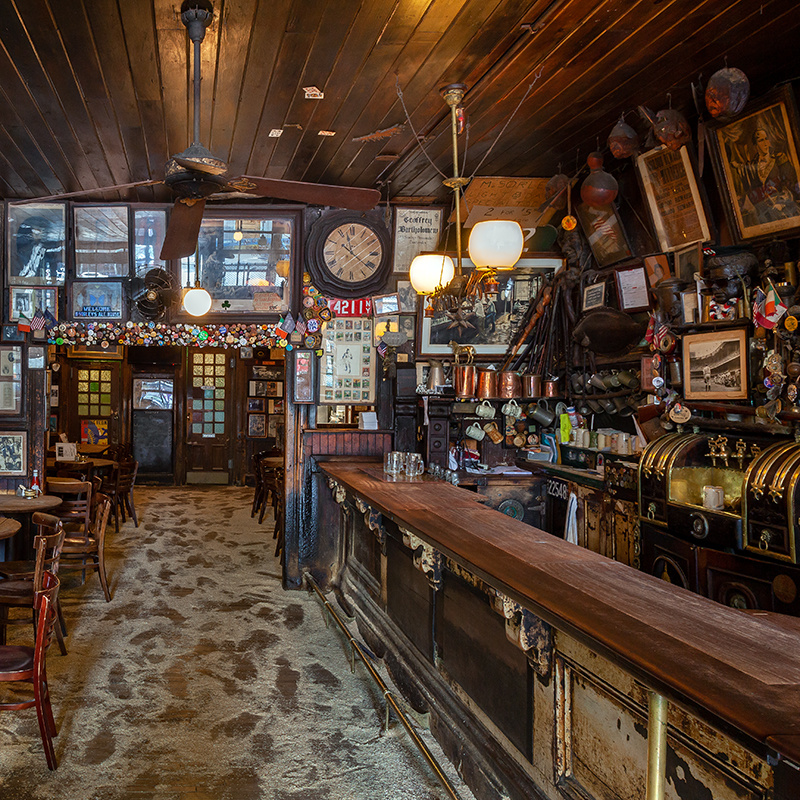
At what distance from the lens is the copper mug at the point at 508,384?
5602 mm

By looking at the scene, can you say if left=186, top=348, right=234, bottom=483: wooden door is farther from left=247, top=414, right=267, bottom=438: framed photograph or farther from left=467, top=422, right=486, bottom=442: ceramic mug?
left=467, top=422, right=486, bottom=442: ceramic mug

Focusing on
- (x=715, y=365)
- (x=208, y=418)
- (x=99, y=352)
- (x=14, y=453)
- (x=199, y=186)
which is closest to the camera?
(x=199, y=186)

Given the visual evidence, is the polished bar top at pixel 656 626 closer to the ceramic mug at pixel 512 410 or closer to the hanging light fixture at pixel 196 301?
the ceramic mug at pixel 512 410

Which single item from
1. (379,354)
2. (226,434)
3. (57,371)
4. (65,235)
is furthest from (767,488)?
(57,371)

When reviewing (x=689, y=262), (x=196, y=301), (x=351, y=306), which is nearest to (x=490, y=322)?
(x=351, y=306)

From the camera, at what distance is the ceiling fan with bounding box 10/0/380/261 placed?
2.96m

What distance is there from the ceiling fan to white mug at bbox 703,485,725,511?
7.89 feet

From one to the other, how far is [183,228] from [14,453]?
3422 millimetres

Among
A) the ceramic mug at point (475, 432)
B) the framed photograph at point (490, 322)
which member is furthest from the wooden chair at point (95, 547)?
the ceramic mug at point (475, 432)

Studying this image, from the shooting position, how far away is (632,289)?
15.8 feet

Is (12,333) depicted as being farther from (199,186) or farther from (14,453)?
(199,186)

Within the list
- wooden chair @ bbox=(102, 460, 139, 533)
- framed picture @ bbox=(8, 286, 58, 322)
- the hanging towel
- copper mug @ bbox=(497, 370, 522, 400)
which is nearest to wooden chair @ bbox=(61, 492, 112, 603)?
framed picture @ bbox=(8, 286, 58, 322)

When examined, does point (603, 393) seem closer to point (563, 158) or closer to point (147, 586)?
point (563, 158)

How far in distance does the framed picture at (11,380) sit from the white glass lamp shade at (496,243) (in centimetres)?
A: 426
